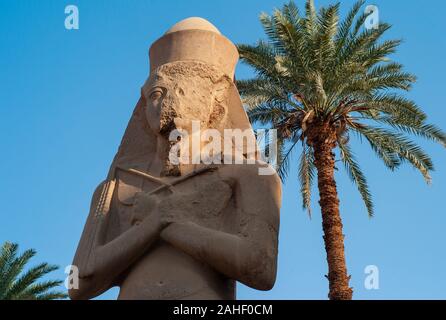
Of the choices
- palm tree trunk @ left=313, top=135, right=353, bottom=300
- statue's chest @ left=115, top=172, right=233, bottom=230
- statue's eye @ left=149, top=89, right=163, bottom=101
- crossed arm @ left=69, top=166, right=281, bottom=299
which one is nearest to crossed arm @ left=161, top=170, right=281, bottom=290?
crossed arm @ left=69, top=166, right=281, bottom=299

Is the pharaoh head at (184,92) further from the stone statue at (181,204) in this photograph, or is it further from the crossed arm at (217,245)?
the crossed arm at (217,245)

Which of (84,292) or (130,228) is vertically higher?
(130,228)

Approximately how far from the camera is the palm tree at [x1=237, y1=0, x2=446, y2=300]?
1487cm

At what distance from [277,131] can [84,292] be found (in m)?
11.4

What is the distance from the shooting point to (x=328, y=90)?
14.9m

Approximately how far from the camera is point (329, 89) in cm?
1486

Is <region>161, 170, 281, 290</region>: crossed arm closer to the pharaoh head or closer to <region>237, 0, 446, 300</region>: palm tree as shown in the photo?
the pharaoh head

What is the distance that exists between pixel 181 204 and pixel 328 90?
35.3 ft

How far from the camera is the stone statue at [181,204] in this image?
14.4ft

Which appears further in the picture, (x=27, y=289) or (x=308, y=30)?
(x=27, y=289)

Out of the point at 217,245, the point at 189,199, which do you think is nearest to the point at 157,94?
the point at 189,199

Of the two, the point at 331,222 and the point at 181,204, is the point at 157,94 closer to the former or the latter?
the point at 181,204
